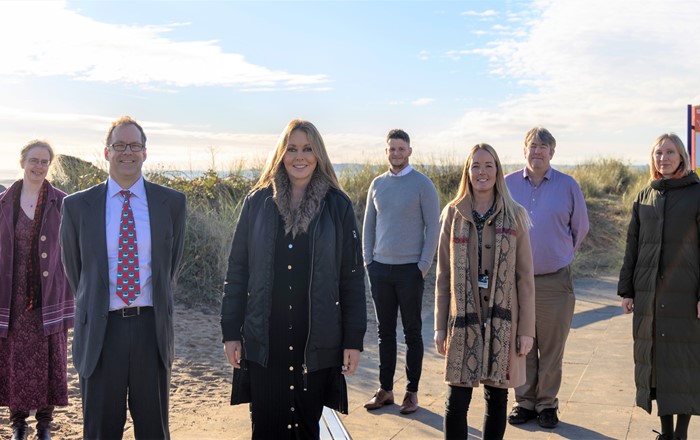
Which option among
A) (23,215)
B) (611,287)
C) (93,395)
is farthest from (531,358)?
(611,287)

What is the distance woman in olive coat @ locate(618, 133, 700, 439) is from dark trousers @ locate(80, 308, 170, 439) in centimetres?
326

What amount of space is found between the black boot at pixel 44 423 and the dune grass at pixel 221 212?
199 inches

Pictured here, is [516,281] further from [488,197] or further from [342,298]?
[342,298]

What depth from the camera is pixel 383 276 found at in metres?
6.21

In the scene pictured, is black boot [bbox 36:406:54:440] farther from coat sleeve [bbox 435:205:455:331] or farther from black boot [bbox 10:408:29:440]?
coat sleeve [bbox 435:205:455:331]

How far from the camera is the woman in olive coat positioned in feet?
17.1

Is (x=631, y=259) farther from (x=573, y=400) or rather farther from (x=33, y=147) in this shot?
(x=33, y=147)

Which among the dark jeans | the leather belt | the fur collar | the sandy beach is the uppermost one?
the fur collar

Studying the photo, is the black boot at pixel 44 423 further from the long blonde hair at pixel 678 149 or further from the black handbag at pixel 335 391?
the long blonde hair at pixel 678 149

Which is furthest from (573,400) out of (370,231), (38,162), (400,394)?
(38,162)

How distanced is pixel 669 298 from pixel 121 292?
354cm

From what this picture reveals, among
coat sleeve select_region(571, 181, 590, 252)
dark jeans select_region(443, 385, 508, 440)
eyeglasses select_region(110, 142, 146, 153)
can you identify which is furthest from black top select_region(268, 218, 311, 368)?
coat sleeve select_region(571, 181, 590, 252)

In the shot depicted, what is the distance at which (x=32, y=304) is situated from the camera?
5418 mm

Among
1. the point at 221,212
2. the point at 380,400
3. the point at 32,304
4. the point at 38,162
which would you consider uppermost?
the point at 38,162
